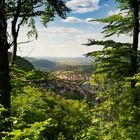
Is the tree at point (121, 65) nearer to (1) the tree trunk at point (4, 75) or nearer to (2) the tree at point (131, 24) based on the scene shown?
(2) the tree at point (131, 24)

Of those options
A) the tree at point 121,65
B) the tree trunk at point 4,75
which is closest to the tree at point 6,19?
the tree trunk at point 4,75

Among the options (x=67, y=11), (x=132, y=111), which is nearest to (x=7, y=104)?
(x=67, y=11)

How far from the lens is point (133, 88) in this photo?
16.0 meters

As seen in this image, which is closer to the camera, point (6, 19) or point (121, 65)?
point (6, 19)

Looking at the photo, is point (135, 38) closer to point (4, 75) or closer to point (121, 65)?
point (121, 65)

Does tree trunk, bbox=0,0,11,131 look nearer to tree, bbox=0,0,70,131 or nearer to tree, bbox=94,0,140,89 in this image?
tree, bbox=0,0,70,131

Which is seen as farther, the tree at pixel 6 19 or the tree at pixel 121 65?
the tree at pixel 121 65

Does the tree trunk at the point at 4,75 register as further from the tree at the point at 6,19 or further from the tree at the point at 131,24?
the tree at the point at 131,24

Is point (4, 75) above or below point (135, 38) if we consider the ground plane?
below

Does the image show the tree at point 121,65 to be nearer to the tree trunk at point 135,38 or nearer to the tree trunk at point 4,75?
the tree trunk at point 135,38

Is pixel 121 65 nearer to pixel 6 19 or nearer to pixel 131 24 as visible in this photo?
pixel 131 24

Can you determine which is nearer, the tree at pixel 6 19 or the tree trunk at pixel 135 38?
the tree at pixel 6 19

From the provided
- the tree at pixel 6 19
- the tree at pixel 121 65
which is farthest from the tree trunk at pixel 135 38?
the tree at pixel 6 19

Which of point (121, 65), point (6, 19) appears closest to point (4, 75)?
point (6, 19)
